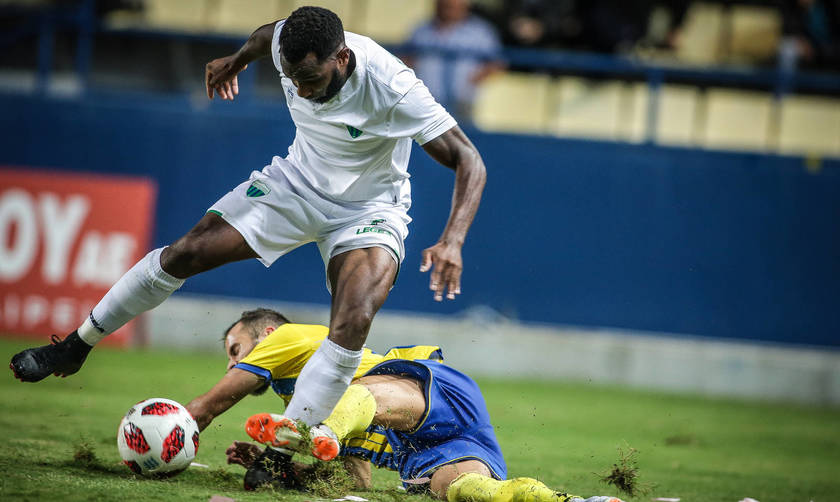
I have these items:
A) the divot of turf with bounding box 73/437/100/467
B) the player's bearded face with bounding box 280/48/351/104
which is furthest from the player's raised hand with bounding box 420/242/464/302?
the divot of turf with bounding box 73/437/100/467

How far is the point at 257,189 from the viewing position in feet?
17.3

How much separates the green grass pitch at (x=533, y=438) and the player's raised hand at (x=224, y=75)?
1.97 m

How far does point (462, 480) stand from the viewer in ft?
15.1

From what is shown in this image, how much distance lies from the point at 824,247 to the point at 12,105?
8.65m

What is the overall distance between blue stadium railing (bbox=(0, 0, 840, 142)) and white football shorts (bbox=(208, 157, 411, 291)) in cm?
595

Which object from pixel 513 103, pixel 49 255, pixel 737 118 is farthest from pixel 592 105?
pixel 49 255

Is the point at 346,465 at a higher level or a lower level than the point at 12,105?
lower

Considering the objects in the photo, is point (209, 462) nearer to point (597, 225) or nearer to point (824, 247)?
point (597, 225)

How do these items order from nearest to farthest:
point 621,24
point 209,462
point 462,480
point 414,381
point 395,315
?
point 462,480
point 414,381
point 209,462
point 395,315
point 621,24

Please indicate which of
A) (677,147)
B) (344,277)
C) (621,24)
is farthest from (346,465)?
(621,24)

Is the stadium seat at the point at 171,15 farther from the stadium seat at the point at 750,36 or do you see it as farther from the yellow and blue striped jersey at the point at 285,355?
the yellow and blue striped jersey at the point at 285,355

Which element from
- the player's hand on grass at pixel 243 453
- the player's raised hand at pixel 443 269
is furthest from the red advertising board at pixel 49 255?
the player's raised hand at pixel 443 269

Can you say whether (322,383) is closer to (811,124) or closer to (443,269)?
(443,269)

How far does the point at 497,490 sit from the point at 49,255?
23.9 ft
